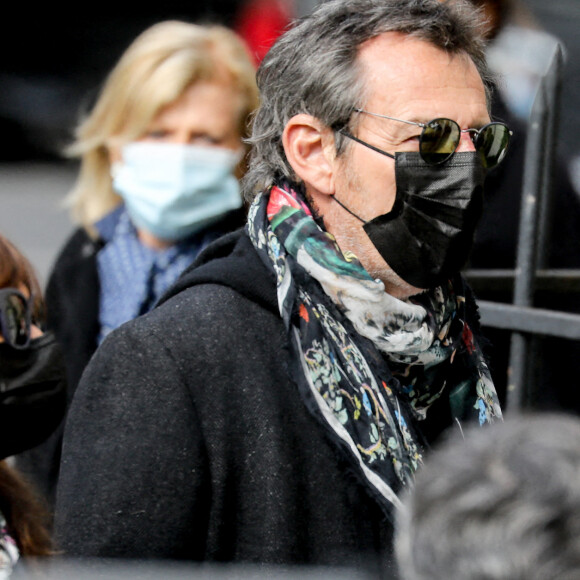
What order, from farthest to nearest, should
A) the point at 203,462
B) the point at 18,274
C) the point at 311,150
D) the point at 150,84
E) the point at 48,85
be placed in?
the point at 48,85, the point at 150,84, the point at 18,274, the point at 311,150, the point at 203,462

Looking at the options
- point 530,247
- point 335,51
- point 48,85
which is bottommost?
point 48,85

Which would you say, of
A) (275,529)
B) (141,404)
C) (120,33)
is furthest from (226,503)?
(120,33)

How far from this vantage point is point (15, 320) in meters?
2.11

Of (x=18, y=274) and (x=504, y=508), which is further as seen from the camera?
(x=18, y=274)

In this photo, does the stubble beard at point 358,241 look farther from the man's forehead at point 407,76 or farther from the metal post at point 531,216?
the metal post at point 531,216

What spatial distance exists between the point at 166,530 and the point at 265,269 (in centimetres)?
52

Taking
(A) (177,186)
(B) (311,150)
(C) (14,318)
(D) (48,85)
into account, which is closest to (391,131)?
(B) (311,150)

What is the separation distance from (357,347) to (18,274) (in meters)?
0.91

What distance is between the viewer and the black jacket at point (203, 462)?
1588 mm

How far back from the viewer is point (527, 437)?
2.74 ft

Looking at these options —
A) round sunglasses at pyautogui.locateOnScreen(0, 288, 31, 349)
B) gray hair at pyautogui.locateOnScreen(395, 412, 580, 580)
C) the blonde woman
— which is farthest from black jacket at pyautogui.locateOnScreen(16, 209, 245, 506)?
gray hair at pyautogui.locateOnScreen(395, 412, 580, 580)

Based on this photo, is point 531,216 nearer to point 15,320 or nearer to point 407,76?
point 407,76

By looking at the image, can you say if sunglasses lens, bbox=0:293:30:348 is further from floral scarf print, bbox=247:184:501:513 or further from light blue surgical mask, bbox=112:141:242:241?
light blue surgical mask, bbox=112:141:242:241

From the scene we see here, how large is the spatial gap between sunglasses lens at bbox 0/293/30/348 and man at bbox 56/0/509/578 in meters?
0.46
